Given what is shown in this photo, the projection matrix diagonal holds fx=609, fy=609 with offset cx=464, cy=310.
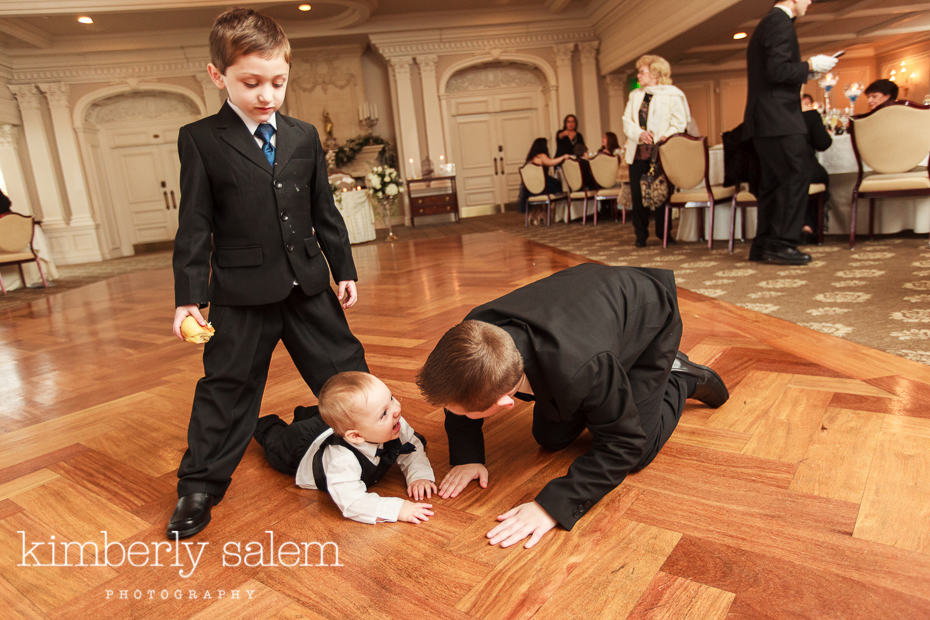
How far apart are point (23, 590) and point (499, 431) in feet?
3.62

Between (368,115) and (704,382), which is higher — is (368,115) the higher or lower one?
the higher one

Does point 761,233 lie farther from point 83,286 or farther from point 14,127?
point 14,127

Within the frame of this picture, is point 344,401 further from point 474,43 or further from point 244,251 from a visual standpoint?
point 474,43

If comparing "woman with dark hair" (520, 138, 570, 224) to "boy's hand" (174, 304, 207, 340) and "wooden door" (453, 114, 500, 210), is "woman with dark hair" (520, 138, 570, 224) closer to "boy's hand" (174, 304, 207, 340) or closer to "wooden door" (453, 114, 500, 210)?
"wooden door" (453, 114, 500, 210)

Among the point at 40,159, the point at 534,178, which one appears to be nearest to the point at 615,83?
the point at 534,178

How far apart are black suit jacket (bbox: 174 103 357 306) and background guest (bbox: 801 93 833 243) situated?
3363mm

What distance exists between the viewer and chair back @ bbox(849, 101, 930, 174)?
3.67m

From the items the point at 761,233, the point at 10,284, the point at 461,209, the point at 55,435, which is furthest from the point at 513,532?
the point at 461,209

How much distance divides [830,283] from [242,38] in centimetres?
295

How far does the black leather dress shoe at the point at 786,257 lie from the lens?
3.64 m

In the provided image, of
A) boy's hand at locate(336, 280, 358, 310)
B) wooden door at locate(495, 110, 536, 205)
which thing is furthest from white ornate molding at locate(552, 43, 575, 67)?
boy's hand at locate(336, 280, 358, 310)

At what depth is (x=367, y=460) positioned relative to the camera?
1.38 metres

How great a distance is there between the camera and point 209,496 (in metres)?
1.39

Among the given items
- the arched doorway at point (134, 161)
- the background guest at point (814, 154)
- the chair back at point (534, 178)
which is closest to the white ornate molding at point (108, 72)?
the arched doorway at point (134, 161)
